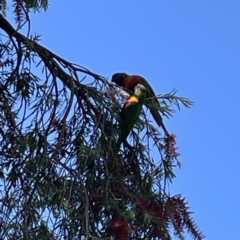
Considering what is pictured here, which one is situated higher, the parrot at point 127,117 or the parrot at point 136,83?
the parrot at point 136,83

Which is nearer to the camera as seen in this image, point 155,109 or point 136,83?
point 155,109

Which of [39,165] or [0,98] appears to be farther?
[0,98]

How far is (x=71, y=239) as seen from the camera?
1626 mm

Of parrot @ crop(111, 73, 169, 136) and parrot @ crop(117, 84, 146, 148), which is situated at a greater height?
parrot @ crop(111, 73, 169, 136)

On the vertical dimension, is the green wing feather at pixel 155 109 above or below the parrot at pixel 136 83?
below

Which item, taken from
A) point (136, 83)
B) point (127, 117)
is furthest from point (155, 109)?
point (136, 83)

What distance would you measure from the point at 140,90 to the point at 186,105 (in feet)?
0.87

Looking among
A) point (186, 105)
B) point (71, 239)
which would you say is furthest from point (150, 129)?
point (71, 239)

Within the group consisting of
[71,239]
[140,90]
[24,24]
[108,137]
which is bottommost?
[71,239]

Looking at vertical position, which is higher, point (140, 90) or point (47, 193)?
point (140, 90)

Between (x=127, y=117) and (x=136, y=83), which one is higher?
(x=136, y=83)

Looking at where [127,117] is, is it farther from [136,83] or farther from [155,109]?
[136,83]

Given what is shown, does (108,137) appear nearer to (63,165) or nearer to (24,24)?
(63,165)

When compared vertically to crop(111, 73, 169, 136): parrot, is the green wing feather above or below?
below
